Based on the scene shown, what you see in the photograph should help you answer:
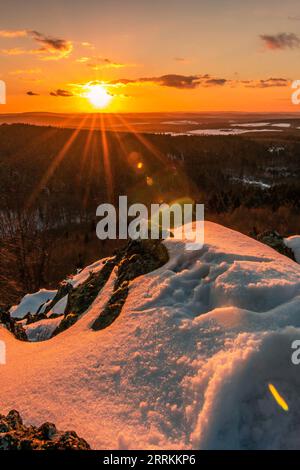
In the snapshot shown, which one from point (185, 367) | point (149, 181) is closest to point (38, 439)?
point (185, 367)

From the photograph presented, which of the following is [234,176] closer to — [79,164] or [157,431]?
[79,164]

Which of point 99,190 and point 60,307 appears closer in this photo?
point 60,307

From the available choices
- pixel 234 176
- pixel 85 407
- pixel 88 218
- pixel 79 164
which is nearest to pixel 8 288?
pixel 85 407
